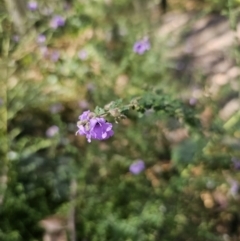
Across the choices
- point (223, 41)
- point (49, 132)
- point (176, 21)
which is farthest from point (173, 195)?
point (176, 21)

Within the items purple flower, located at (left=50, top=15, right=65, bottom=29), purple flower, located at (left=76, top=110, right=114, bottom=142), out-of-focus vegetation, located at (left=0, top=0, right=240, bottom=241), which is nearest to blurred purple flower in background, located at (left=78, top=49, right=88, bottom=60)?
out-of-focus vegetation, located at (left=0, top=0, right=240, bottom=241)

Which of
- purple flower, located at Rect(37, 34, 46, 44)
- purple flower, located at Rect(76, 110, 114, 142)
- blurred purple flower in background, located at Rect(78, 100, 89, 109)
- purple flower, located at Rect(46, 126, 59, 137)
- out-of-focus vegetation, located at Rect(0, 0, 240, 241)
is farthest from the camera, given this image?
purple flower, located at Rect(37, 34, 46, 44)

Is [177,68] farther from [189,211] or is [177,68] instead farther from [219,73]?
[189,211]

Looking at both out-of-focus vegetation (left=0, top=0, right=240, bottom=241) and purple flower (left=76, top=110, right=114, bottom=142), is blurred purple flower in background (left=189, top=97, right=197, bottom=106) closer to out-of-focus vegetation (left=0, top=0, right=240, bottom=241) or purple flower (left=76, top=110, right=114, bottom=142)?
out-of-focus vegetation (left=0, top=0, right=240, bottom=241)

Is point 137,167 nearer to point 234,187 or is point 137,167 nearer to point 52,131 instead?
point 234,187

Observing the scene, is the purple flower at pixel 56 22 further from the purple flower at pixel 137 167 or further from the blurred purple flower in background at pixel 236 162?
the blurred purple flower in background at pixel 236 162
